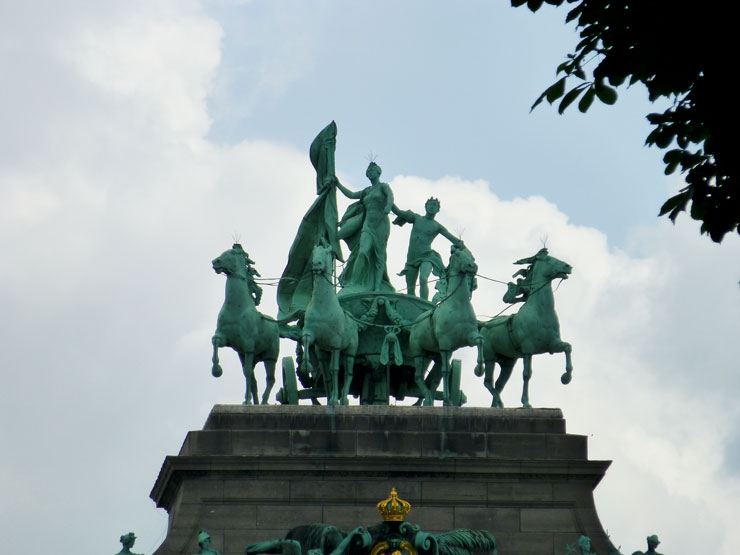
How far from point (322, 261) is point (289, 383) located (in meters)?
3.59

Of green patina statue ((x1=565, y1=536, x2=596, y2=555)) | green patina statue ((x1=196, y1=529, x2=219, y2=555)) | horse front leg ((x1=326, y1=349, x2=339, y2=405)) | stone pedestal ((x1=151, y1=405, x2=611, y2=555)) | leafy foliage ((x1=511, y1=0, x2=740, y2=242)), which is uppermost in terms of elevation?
horse front leg ((x1=326, y1=349, x2=339, y2=405))

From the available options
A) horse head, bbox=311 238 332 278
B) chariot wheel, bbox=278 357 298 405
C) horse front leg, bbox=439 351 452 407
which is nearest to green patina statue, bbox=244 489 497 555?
horse front leg, bbox=439 351 452 407

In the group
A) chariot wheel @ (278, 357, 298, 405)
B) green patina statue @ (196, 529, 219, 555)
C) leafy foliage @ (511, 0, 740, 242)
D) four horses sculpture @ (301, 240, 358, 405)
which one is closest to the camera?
leafy foliage @ (511, 0, 740, 242)

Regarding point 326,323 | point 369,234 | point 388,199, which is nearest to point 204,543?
point 326,323

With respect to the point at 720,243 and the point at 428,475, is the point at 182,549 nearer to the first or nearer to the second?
the point at 428,475

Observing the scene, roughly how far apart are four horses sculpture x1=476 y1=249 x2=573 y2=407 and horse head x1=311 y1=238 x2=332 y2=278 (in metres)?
3.47

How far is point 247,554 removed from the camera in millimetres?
32719

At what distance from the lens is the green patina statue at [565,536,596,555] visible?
32812 millimetres

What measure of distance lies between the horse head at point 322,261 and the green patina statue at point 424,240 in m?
4.41

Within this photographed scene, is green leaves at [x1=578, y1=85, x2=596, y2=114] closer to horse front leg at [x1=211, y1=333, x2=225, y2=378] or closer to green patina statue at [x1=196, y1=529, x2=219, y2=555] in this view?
green patina statue at [x1=196, y1=529, x2=219, y2=555]

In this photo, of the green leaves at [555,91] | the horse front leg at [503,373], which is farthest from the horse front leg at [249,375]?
the green leaves at [555,91]

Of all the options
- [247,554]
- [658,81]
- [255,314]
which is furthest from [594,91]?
[255,314]

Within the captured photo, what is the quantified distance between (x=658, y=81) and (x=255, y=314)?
74.5 feet

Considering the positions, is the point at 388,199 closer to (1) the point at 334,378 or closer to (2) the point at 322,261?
(2) the point at 322,261
